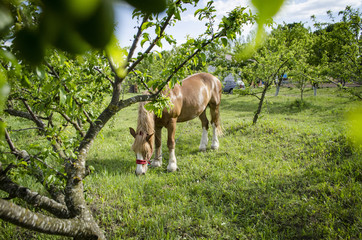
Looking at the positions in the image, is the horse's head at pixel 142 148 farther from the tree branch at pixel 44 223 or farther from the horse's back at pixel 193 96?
the tree branch at pixel 44 223

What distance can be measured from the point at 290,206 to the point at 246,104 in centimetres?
1122

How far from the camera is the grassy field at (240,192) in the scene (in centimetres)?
250

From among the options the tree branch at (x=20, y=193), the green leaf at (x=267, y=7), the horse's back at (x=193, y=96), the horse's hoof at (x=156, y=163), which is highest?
the green leaf at (x=267, y=7)

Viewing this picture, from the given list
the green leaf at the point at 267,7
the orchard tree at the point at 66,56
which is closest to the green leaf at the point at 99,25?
the orchard tree at the point at 66,56

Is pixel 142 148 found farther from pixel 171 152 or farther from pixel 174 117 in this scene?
pixel 174 117

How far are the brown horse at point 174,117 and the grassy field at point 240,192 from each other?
1.14 ft

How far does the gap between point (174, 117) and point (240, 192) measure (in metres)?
1.99

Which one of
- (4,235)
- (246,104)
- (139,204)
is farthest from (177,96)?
(246,104)

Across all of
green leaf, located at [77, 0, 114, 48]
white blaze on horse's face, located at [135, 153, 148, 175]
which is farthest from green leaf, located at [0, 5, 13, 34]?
white blaze on horse's face, located at [135, 153, 148, 175]

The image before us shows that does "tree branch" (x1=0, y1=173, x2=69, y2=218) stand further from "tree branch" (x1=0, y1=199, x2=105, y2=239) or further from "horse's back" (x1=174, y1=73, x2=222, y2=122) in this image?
"horse's back" (x1=174, y1=73, x2=222, y2=122)

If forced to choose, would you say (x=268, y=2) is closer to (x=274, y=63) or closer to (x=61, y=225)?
(x=61, y=225)

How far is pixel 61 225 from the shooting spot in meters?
1.25

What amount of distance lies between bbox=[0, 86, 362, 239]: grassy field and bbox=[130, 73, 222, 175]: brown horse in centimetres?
35

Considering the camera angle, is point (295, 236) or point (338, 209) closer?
point (295, 236)
